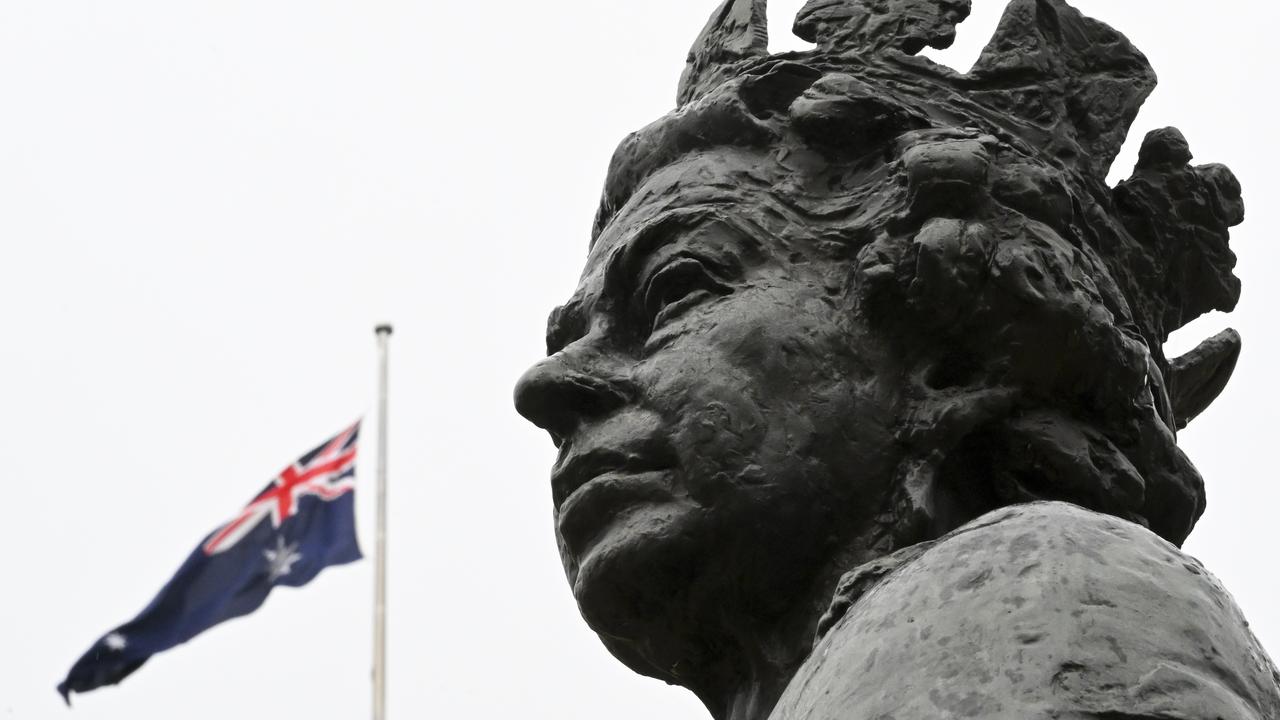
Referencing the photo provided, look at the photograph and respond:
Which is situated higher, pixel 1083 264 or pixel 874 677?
pixel 1083 264

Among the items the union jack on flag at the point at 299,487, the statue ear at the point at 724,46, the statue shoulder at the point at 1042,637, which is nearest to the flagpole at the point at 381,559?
the union jack on flag at the point at 299,487

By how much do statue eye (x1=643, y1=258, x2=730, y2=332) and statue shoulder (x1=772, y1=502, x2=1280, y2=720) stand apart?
1448 mm

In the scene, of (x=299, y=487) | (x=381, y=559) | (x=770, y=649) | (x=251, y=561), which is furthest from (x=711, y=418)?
(x=299, y=487)

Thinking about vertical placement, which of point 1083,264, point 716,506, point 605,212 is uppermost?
point 605,212

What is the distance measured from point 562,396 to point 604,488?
0.37m

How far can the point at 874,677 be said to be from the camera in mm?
4863

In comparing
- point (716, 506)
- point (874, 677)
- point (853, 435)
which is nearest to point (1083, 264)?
point (853, 435)

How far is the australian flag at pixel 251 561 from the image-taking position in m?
21.9

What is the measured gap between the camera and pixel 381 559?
68.7 feet

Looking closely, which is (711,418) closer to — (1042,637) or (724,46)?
(1042,637)

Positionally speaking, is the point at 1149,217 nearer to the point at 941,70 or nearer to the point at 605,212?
the point at 941,70

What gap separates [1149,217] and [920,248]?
1.16m

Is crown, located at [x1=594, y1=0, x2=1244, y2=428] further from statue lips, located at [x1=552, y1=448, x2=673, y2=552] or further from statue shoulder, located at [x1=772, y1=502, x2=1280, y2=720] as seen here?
statue shoulder, located at [x1=772, y1=502, x2=1280, y2=720]

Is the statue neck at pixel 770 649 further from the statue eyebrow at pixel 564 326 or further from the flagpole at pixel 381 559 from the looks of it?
the flagpole at pixel 381 559
